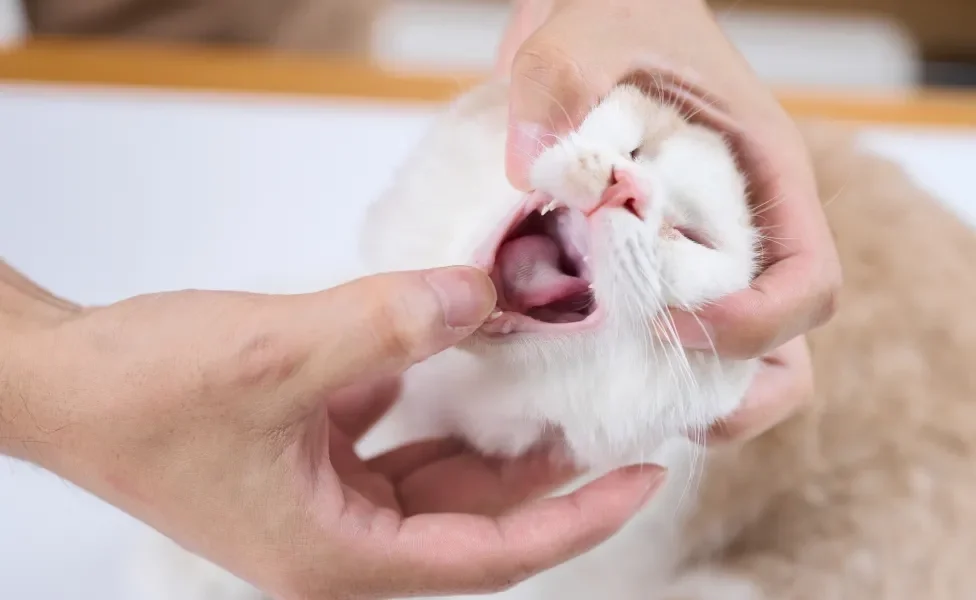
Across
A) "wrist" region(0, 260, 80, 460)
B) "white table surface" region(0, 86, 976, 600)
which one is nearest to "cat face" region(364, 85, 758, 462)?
"wrist" region(0, 260, 80, 460)

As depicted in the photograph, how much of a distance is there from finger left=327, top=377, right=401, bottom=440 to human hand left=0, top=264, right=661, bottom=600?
0.18 m

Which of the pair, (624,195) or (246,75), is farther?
(246,75)

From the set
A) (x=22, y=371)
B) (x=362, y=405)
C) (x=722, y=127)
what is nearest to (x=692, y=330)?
(x=722, y=127)

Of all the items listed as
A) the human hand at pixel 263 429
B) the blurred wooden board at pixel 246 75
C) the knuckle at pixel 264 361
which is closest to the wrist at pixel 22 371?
the human hand at pixel 263 429

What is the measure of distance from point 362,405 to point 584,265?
0.85 ft

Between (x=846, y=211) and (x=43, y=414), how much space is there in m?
0.77

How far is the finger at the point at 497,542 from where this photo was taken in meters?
0.52

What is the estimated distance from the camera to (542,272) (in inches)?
23.3

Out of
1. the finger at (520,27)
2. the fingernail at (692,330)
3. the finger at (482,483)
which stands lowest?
the finger at (482,483)

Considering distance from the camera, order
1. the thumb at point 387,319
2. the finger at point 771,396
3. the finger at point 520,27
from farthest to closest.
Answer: the finger at point 520,27, the finger at point 771,396, the thumb at point 387,319

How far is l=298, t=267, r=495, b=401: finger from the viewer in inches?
17.9

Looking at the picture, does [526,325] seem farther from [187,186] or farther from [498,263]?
[187,186]

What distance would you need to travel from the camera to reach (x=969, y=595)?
30.6 inches

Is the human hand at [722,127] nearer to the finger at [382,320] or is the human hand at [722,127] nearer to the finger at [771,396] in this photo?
the finger at [771,396]
